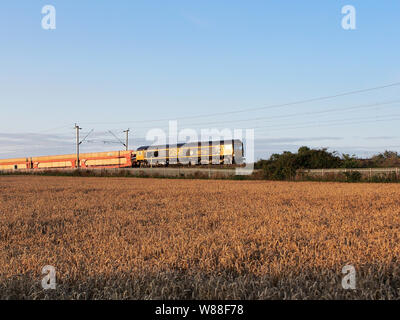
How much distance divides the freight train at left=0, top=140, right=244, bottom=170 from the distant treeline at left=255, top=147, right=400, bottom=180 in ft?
36.3

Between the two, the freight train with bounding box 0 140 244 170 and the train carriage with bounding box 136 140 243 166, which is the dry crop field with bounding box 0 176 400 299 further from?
the freight train with bounding box 0 140 244 170

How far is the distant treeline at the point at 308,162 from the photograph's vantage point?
41.2 m

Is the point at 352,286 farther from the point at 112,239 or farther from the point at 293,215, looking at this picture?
the point at 293,215

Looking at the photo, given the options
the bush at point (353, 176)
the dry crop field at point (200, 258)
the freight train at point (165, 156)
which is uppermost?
the freight train at point (165, 156)

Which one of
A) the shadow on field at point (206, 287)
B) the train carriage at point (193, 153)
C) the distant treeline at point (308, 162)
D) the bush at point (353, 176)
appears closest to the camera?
the shadow on field at point (206, 287)

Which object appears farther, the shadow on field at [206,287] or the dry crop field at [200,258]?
the dry crop field at [200,258]

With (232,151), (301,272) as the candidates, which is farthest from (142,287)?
(232,151)

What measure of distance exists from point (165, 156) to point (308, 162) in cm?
2973

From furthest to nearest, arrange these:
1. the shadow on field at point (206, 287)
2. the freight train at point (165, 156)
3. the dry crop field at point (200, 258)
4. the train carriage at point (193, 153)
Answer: the freight train at point (165, 156), the train carriage at point (193, 153), the dry crop field at point (200, 258), the shadow on field at point (206, 287)

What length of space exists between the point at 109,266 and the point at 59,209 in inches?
357

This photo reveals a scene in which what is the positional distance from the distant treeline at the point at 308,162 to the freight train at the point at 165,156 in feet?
36.3

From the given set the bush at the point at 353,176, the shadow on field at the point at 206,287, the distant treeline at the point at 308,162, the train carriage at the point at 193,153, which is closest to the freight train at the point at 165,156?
the train carriage at the point at 193,153

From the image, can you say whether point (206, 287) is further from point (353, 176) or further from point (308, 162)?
point (308, 162)

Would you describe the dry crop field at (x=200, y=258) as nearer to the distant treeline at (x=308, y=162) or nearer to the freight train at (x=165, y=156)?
the distant treeline at (x=308, y=162)
